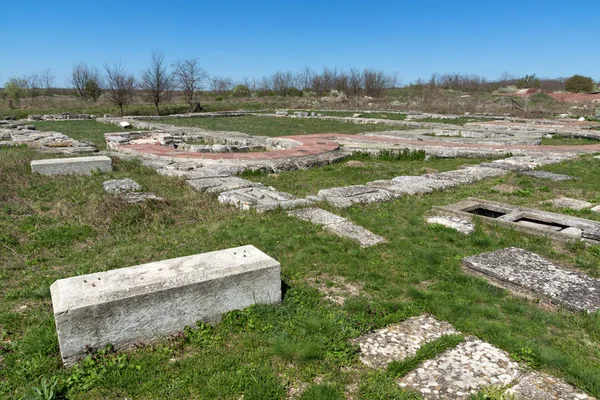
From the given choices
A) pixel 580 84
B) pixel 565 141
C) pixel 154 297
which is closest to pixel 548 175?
pixel 565 141

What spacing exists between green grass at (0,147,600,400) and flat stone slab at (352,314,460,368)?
83 millimetres

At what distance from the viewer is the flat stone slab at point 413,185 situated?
7.87 m

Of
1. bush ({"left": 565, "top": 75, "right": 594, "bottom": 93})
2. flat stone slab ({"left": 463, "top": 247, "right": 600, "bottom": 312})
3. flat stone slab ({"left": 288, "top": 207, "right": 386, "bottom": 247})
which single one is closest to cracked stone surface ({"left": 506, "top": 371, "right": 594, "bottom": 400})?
flat stone slab ({"left": 463, "top": 247, "right": 600, "bottom": 312})

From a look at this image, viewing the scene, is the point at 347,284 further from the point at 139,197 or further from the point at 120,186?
the point at 120,186

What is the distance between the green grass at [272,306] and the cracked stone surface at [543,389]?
0.09 m

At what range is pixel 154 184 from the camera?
26.9 ft

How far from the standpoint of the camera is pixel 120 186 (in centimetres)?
743

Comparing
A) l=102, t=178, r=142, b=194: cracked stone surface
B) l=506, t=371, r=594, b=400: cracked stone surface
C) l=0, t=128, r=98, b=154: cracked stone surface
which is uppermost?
l=0, t=128, r=98, b=154: cracked stone surface

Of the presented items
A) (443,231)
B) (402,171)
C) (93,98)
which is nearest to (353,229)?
(443,231)

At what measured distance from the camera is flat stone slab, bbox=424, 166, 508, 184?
9030 mm

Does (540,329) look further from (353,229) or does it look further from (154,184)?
(154,184)

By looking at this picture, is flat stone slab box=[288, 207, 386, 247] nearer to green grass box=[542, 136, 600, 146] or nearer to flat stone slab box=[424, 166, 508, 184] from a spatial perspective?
flat stone slab box=[424, 166, 508, 184]

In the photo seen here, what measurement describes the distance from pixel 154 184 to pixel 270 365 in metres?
6.30

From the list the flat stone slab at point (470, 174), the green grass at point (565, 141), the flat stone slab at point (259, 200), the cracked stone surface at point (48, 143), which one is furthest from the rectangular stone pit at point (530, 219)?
the green grass at point (565, 141)
